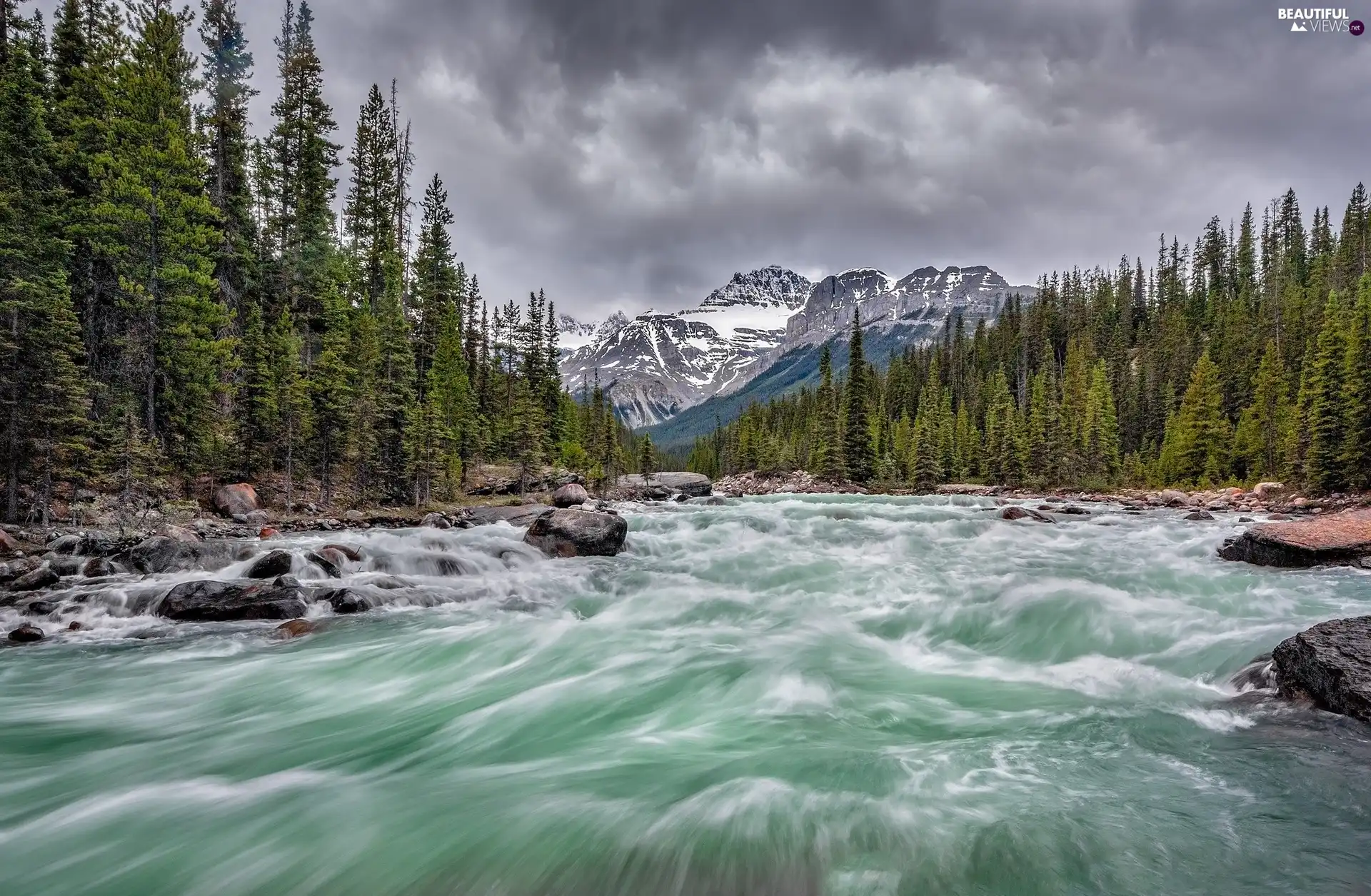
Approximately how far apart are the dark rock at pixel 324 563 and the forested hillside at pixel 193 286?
7881 millimetres

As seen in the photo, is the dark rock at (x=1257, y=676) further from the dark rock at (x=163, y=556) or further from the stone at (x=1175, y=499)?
the stone at (x=1175, y=499)

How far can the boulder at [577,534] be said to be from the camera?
1593 cm

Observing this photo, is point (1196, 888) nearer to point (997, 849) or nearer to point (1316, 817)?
point (997, 849)

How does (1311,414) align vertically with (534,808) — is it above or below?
above

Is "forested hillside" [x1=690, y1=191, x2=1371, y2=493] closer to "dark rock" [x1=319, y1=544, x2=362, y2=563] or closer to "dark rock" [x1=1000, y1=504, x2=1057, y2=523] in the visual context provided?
"dark rock" [x1=1000, y1=504, x2=1057, y2=523]

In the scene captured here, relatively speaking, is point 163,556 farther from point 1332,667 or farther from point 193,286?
point 1332,667

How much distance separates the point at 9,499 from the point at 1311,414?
53069 millimetres

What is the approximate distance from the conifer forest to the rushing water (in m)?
12.7

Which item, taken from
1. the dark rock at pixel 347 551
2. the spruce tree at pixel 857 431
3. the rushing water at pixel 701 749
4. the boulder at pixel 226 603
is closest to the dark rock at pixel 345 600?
the boulder at pixel 226 603

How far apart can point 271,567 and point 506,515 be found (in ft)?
43.6

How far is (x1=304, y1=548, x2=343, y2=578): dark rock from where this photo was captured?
12398 mm

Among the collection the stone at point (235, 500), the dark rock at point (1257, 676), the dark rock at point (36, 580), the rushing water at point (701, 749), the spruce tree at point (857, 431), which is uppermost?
the spruce tree at point (857, 431)

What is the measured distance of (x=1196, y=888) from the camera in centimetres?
314

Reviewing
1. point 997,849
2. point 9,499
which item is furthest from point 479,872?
point 9,499
